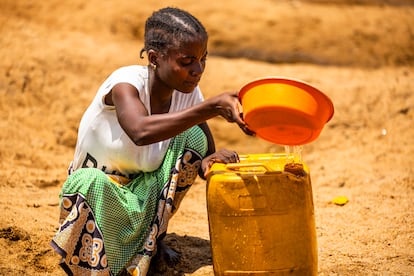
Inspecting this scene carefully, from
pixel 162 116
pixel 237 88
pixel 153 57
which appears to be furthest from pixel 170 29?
pixel 237 88

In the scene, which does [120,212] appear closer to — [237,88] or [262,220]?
[262,220]

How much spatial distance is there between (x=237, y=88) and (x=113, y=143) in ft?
8.26

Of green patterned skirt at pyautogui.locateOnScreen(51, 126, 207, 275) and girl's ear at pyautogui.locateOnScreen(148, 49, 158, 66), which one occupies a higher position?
girl's ear at pyautogui.locateOnScreen(148, 49, 158, 66)

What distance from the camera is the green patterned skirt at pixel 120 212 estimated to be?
2.77 m

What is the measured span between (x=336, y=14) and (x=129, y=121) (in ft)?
15.3

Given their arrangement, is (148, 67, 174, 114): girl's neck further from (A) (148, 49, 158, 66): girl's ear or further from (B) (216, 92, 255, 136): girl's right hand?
(B) (216, 92, 255, 136): girl's right hand

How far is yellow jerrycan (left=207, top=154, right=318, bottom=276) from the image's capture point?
2.61 meters

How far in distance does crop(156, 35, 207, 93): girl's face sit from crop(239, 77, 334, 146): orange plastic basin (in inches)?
17.9

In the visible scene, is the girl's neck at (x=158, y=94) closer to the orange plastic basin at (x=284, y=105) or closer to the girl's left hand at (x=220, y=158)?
the girl's left hand at (x=220, y=158)

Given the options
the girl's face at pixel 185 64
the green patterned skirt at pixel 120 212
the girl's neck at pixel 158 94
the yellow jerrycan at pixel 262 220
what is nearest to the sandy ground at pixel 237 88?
the green patterned skirt at pixel 120 212

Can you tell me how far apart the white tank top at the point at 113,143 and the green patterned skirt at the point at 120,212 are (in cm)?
6

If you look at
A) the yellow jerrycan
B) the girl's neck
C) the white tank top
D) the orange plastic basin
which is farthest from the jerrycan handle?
the girl's neck

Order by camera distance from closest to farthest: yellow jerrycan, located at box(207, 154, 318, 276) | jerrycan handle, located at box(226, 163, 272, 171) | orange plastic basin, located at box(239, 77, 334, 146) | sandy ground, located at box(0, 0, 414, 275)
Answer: orange plastic basin, located at box(239, 77, 334, 146), yellow jerrycan, located at box(207, 154, 318, 276), jerrycan handle, located at box(226, 163, 272, 171), sandy ground, located at box(0, 0, 414, 275)

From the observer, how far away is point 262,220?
262cm
